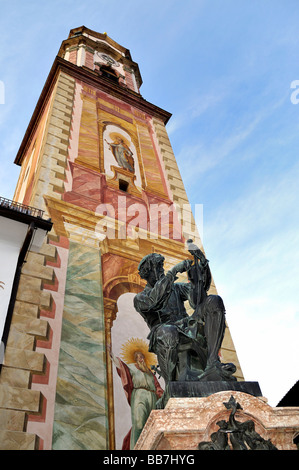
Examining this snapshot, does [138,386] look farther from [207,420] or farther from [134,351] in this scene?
[207,420]

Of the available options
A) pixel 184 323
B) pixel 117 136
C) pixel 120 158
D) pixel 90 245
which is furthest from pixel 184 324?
pixel 117 136

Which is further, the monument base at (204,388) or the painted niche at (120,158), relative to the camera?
the painted niche at (120,158)

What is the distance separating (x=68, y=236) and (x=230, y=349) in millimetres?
3779

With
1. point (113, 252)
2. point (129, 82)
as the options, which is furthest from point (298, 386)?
point (129, 82)

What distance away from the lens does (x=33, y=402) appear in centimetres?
501

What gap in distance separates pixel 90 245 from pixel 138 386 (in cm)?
286

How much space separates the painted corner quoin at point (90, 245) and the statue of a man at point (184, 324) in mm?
2036

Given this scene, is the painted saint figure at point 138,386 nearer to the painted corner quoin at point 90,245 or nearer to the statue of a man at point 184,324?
the painted corner quoin at point 90,245

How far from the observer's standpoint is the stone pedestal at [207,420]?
2844 millimetres

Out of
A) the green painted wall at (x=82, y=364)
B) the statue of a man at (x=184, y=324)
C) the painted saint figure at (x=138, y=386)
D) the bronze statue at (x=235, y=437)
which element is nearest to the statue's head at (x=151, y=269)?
the statue of a man at (x=184, y=324)

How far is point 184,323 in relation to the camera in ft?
13.3

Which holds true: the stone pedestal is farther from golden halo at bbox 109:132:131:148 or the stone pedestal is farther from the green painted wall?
golden halo at bbox 109:132:131:148

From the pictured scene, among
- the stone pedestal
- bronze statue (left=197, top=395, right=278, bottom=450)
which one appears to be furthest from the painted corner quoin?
bronze statue (left=197, top=395, right=278, bottom=450)

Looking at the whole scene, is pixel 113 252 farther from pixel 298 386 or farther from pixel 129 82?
pixel 129 82
